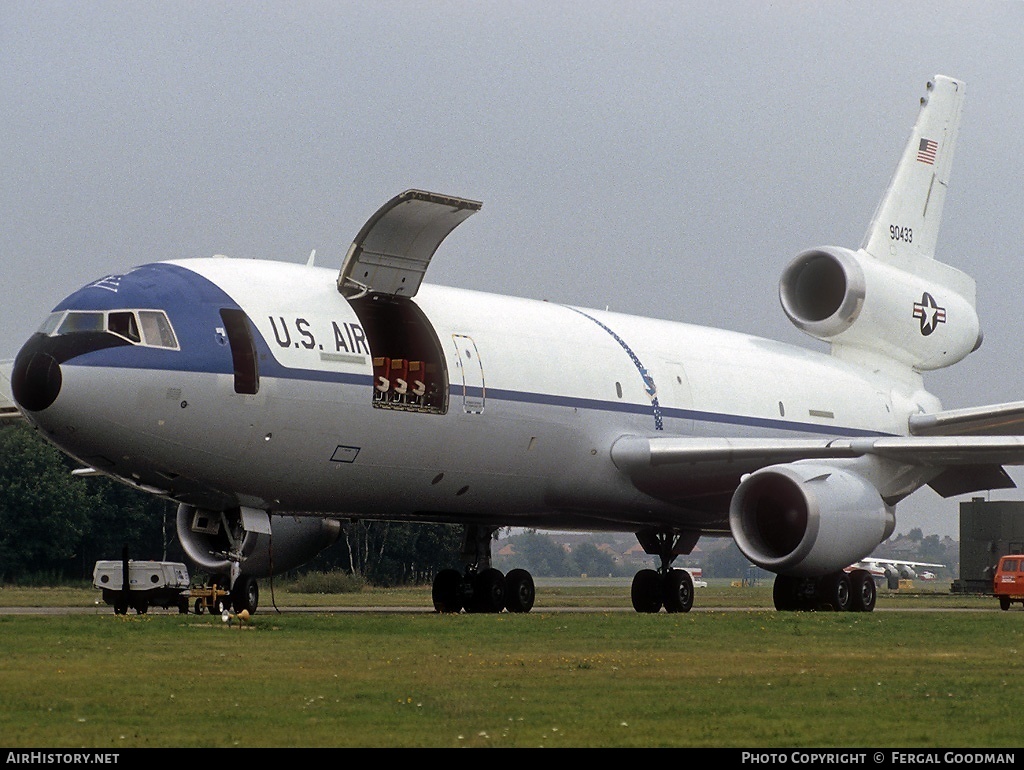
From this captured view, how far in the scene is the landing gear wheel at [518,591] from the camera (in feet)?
91.6

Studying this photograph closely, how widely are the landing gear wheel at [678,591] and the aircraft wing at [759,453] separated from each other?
76.2 inches

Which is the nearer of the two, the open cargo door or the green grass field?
the green grass field

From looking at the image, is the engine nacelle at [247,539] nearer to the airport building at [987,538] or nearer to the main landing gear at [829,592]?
the main landing gear at [829,592]

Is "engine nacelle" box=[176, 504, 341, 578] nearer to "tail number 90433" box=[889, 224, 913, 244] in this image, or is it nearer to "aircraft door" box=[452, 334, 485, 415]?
"aircraft door" box=[452, 334, 485, 415]

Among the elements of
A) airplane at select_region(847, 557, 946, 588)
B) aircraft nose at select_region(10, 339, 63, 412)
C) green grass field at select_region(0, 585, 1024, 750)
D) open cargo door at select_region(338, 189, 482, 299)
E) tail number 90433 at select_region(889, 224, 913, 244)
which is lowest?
airplane at select_region(847, 557, 946, 588)

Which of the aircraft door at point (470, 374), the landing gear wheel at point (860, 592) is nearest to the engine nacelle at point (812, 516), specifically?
the landing gear wheel at point (860, 592)

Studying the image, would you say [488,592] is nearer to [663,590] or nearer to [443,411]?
[663,590]

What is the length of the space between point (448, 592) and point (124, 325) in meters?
9.48

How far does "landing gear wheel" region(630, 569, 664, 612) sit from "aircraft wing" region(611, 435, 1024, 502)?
205cm

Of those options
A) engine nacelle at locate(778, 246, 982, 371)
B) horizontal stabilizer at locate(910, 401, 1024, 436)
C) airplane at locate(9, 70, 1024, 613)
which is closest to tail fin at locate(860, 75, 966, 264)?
engine nacelle at locate(778, 246, 982, 371)

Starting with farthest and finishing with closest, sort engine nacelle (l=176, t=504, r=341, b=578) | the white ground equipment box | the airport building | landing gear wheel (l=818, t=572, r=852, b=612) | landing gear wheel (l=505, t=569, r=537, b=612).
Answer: the airport building < the white ground equipment box < landing gear wheel (l=505, t=569, r=537, b=612) < landing gear wheel (l=818, t=572, r=852, b=612) < engine nacelle (l=176, t=504, r=341, b=578)

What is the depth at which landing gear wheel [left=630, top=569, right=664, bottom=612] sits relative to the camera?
94.4 ft

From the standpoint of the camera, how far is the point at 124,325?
20.7 metres

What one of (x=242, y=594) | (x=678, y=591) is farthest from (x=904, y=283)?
(x=242, y=594)
